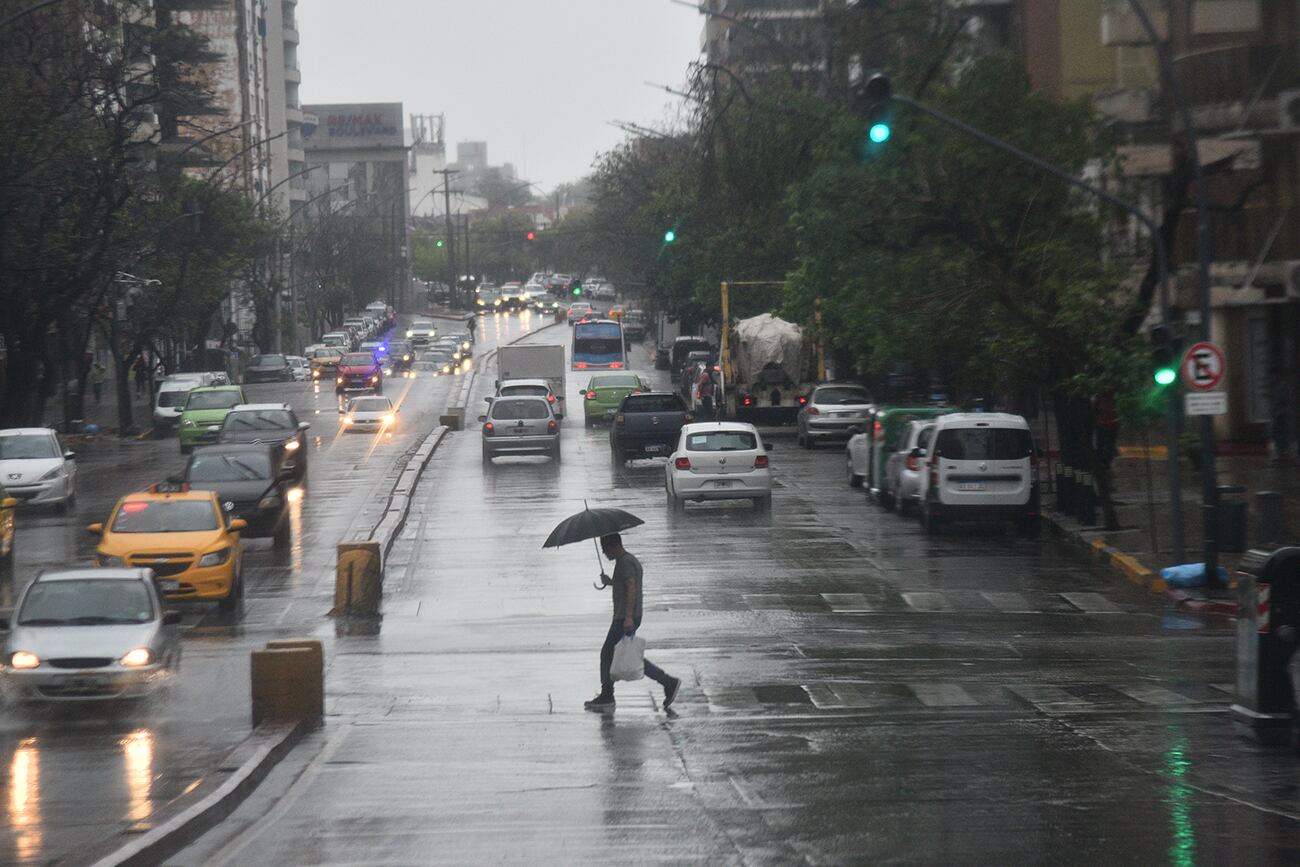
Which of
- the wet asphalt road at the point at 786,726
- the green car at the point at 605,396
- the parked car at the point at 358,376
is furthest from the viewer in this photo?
the parked car at the point at 358,376

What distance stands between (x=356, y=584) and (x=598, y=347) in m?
61.2

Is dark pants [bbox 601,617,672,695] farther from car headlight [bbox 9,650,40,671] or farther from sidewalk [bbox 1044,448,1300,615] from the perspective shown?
sidewalk [bbox 1044,448,1300,615]

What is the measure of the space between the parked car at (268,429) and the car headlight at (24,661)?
77.5 ft

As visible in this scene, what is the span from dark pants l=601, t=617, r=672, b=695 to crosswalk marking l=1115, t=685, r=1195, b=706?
4.28 m

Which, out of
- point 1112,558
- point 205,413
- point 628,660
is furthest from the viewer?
point 205,413

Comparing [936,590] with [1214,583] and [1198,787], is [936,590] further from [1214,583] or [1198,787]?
[1198,787]

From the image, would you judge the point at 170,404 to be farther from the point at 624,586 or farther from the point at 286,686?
the point at 624,586

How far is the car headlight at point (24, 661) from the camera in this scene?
1767 cm

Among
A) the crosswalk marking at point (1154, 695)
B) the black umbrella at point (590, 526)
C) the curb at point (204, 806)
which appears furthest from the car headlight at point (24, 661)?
the crosswalk marking at point (1154, 695)

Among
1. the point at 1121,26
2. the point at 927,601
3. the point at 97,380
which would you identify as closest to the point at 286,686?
the point at 927,601

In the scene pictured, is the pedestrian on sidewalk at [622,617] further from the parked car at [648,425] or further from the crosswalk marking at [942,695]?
the parked car at [648,425]

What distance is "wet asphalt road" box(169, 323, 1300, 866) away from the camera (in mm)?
11180

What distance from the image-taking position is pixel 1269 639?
1385cm

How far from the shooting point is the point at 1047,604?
23.6 metres
